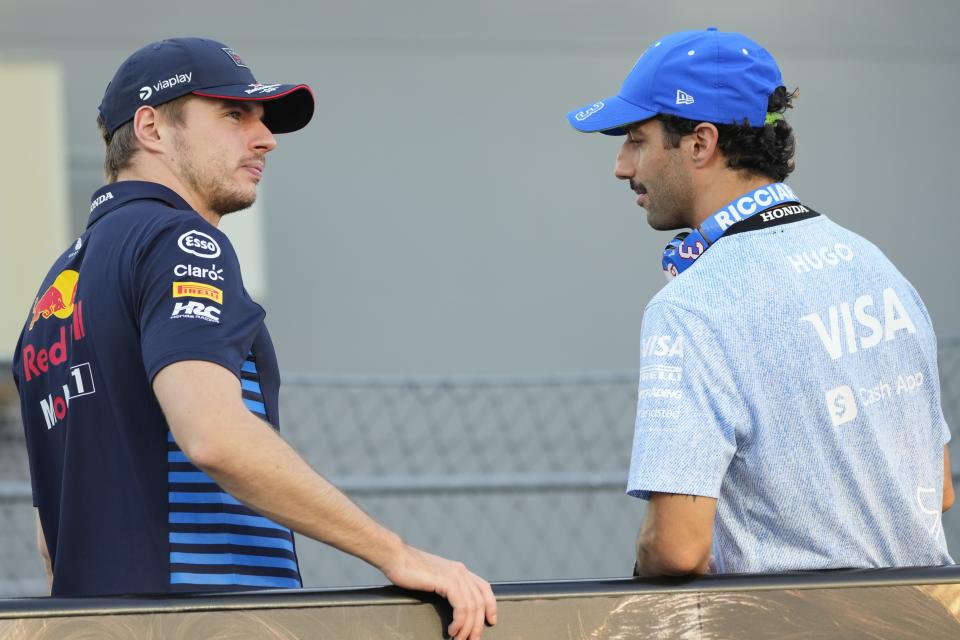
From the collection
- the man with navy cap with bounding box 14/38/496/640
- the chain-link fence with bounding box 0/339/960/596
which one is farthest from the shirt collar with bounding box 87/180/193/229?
the chain-link fence with bounding box 0/339/960/596

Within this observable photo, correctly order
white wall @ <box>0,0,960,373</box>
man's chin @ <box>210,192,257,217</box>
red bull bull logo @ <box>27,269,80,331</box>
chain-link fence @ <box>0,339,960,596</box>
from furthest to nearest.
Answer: white wall @ <box>0,0,960,373</box> < chain-link fence @ <box>0,339,960,596</box> < man's chin @ <box>210,192,257,217</box> < red bull bull logo @ <box>27,269,80,331</box>

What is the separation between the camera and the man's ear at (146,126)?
5.91 ft

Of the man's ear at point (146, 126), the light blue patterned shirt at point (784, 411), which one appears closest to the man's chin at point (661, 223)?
the light blue patterned shirt at point (784, 411)

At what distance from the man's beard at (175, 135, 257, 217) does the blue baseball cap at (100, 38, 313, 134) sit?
72mm

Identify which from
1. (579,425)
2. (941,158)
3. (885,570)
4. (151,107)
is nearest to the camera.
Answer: (885,570)

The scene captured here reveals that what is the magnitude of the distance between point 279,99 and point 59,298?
49cm

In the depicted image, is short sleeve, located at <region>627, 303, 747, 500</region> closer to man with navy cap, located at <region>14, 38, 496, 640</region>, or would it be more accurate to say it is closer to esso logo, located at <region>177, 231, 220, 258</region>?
man with navy cap, located at <region>14, 38, 496, 640</region>

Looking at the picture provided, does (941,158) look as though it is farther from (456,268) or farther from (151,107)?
(151,107)

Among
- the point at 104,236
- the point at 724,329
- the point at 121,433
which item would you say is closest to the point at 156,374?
the point at 121,433

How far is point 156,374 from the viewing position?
144 centimetres

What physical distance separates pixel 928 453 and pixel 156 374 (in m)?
0.94

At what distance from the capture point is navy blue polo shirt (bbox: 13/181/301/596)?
1.52 metres

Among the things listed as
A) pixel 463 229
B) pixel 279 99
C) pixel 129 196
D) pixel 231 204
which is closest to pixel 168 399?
pixel 129 196

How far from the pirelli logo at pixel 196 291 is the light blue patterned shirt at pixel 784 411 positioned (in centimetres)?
51
